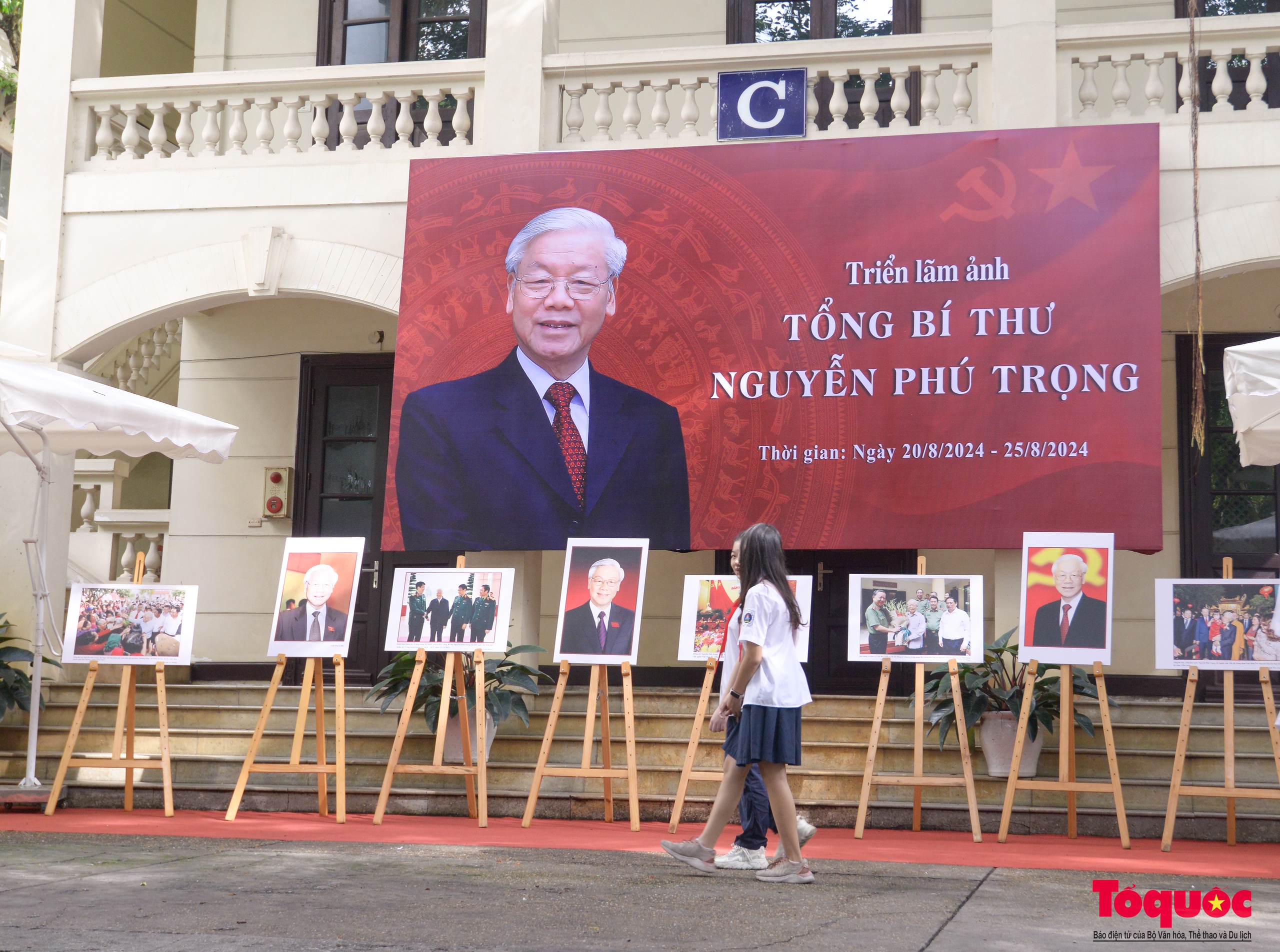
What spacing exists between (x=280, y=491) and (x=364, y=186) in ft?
9.08

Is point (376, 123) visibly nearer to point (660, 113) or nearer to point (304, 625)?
point (660, 113)

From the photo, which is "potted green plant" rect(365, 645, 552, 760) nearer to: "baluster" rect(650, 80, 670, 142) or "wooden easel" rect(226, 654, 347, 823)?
"wooden easel" rect(226, 654, 347, 823)

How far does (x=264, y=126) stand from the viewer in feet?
29.7

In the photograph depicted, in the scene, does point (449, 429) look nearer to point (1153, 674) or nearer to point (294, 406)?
point (294, 406)

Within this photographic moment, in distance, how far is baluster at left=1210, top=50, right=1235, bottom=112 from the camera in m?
7.96

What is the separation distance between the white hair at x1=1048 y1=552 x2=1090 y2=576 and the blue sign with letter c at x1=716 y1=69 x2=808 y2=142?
10.6 ft

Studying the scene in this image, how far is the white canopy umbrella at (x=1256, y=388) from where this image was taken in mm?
5988

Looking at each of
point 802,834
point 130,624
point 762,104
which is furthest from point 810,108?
point 130,624

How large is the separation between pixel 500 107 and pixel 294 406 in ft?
10.6

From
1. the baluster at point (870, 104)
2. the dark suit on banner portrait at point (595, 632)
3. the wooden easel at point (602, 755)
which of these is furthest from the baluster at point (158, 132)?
the wooden easel at point (602, 755)

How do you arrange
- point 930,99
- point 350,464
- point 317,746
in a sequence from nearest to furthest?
point 317,746, point 930,99, point 350,464

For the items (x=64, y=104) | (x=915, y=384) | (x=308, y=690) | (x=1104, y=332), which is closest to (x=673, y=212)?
(x=915, y=384)

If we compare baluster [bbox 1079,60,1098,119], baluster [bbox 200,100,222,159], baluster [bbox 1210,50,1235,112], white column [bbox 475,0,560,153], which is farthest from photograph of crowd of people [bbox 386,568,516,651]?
baluster [bbox 1210,50,1235,112]

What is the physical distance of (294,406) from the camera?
10.5m
